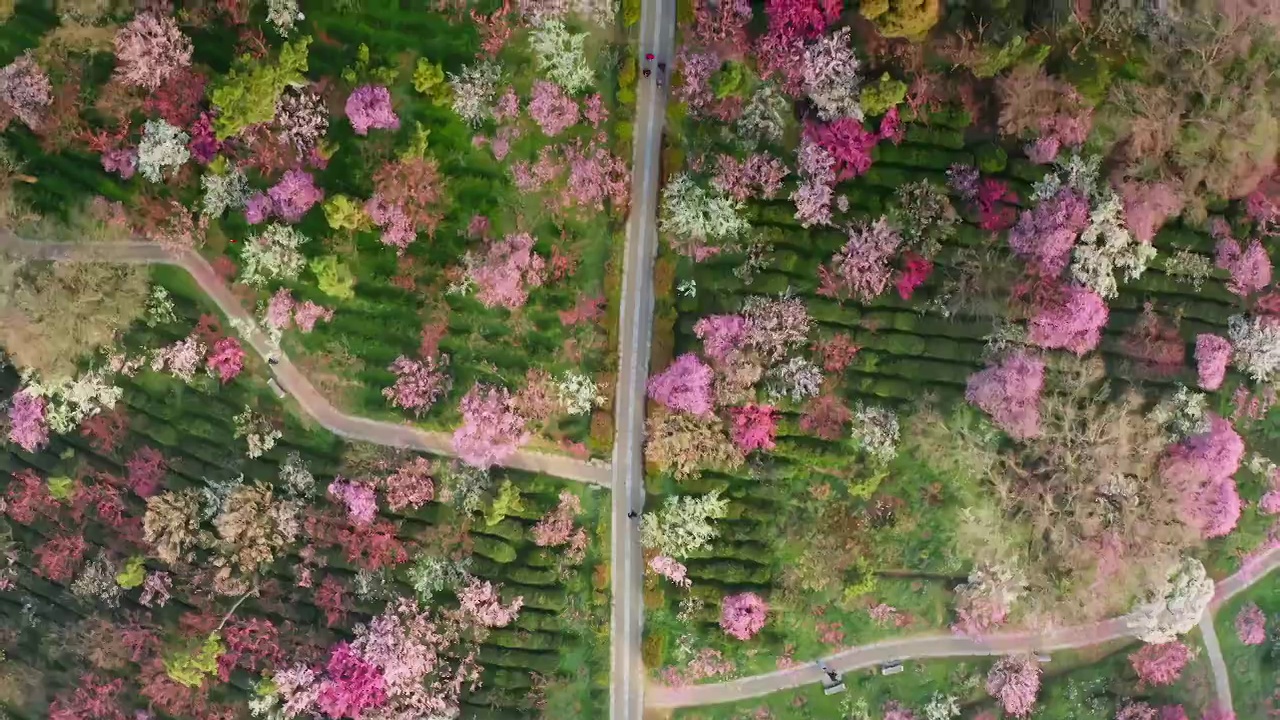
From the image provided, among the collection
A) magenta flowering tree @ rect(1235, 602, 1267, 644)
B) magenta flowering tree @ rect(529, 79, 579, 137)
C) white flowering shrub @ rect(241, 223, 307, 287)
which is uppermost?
magenta flowering tree @ rect(529, 79, 579, 137)

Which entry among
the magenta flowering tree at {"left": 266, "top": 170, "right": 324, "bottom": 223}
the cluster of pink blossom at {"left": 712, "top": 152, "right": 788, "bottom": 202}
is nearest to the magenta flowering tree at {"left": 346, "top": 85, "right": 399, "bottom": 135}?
the magenta flowering tree at {"left": 266, "top": 170, "right": 324, "bottom": 223}

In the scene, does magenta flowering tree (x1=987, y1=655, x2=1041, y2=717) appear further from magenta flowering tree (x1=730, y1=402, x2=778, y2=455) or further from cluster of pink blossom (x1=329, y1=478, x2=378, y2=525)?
cluster of pink blossom (x1=329, y1=478, x2=378, y2=525)

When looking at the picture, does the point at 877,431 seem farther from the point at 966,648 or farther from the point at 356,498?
the point at 356,498

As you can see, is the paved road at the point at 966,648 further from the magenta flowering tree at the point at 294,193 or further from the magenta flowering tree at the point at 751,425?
the magenta flowering tree at the point at 294,193

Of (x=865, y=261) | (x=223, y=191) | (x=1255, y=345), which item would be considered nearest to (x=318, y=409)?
(x=223, y=191)

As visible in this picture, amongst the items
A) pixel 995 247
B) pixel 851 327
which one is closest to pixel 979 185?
pixel 995 247
